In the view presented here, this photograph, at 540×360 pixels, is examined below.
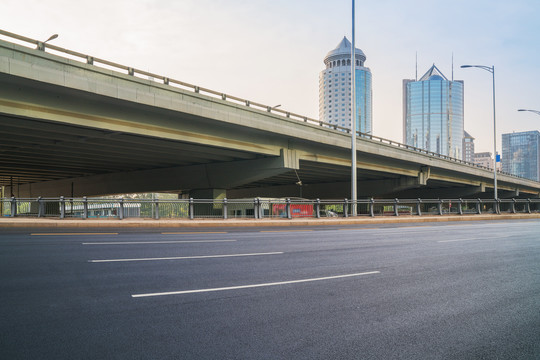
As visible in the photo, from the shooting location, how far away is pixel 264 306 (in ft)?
17.5

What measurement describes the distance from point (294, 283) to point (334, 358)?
9.98 ft

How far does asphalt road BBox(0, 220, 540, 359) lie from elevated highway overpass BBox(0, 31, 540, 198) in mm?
13220

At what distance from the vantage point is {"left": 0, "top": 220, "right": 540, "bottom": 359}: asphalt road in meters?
3.92

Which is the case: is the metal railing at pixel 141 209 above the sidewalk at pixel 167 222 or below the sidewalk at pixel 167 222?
above

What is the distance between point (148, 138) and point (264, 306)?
2346 cm

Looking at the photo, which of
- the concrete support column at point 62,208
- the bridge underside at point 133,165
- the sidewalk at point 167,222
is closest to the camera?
the sidewalk at point 167,222

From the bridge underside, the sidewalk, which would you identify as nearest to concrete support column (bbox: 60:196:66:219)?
the sidewalk

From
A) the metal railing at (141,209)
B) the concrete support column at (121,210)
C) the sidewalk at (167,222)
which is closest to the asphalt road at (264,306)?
the sidewalk at (167,222)

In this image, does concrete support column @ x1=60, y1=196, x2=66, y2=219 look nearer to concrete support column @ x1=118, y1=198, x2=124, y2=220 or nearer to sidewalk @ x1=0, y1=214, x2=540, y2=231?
sidewalk @ x1=0, y1=214, x2=540, y2=231

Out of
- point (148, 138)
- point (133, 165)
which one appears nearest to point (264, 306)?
point (148, 138)

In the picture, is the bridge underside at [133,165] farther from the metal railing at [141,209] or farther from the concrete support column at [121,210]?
the concrete support column at [121,210]

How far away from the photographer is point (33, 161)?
120 ft

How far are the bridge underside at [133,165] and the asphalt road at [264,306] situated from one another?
18.2 metres

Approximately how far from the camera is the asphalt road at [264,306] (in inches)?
154
